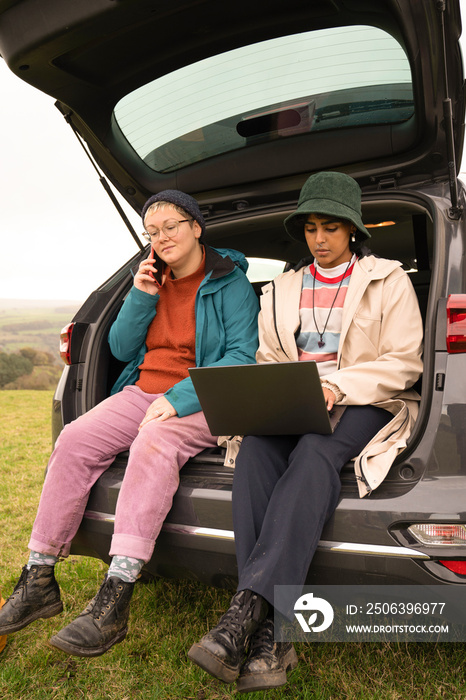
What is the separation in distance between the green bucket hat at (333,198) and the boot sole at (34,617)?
1.56 m

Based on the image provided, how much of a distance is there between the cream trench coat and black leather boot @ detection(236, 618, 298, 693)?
476mm

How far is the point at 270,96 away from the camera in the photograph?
2445mm

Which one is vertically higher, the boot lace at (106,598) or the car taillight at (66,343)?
the car taillight at (66,343)

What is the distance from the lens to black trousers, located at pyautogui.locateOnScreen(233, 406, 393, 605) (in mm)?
1627

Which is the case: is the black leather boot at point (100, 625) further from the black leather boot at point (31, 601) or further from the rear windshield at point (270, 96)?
A: the rear windshield at point (270, 96)

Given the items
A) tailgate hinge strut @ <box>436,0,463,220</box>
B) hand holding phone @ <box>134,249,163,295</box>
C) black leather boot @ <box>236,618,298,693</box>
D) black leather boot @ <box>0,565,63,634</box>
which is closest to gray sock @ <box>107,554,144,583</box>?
black leather boot @ <box>0,565,63,634</box>

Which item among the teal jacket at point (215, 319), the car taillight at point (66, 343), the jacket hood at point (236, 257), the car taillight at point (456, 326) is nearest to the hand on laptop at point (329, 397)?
the car taillight at point (456, 326)

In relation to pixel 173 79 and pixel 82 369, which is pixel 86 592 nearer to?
pixel 82 369

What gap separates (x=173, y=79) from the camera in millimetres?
2438

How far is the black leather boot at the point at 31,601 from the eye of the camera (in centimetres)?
190

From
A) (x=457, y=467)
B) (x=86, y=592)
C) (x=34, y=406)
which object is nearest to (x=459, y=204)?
(x=457, y=467)

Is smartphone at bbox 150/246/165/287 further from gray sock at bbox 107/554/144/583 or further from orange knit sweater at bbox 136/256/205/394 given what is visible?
gray sock at bbox 107/554/144/583

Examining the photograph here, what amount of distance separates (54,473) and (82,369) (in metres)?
0.49

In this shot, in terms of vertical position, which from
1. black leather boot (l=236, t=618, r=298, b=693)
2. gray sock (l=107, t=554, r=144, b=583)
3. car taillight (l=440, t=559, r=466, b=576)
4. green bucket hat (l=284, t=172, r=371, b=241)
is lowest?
black leather boot (l=236, t=618, r=298, b=693)
